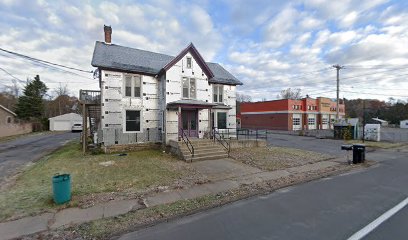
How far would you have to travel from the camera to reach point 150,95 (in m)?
16.9

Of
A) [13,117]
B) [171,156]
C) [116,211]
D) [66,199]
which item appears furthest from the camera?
[13,117]

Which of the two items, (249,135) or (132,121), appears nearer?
(132,121)

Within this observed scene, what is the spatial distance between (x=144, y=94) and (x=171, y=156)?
514cm

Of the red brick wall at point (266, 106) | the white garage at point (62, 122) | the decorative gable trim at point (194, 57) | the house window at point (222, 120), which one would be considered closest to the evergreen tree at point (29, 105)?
the white garage at point (62, 122)

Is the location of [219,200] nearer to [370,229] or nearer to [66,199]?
[370,229]

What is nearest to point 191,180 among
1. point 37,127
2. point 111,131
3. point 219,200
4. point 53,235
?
point 219,200

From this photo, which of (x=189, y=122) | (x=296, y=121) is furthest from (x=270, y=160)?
(x=296, y=121)

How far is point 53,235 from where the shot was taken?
4.89m

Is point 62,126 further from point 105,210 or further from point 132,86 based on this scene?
point 105,210

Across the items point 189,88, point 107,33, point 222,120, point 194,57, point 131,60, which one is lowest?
point 222,120

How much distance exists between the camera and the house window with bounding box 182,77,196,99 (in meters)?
17.3

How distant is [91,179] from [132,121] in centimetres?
748

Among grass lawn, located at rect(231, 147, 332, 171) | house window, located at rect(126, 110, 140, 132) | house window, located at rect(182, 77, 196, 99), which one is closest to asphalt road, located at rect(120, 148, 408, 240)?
grass lawn, located at rect(231, 147, 332, 171)

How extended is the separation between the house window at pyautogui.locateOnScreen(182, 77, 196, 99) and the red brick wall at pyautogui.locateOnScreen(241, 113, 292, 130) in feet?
106
